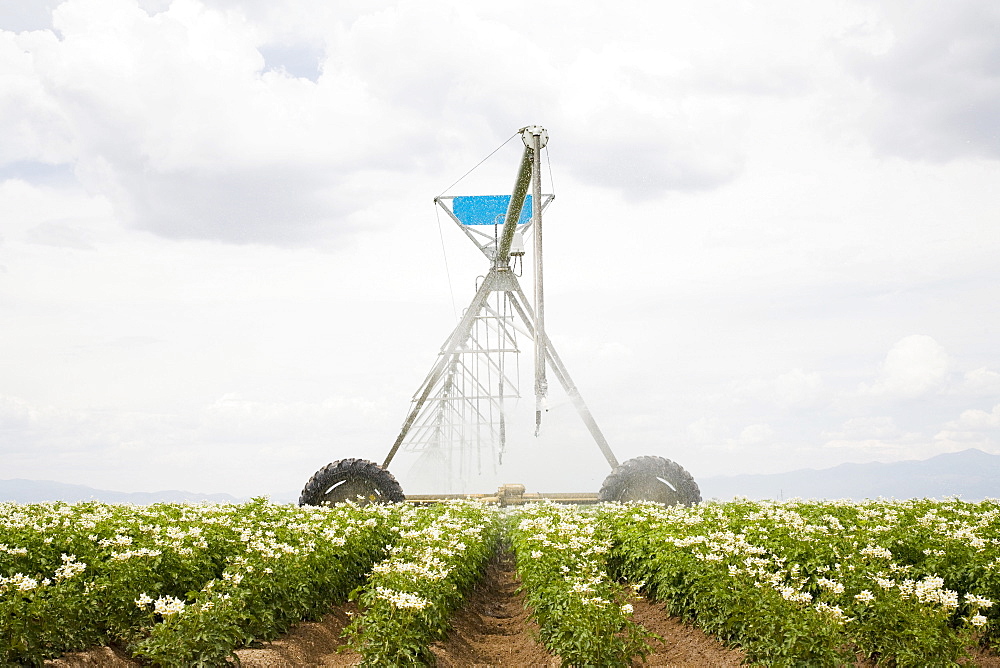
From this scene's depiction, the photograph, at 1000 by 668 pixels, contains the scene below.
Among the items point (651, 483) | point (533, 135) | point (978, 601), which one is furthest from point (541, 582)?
point (533, 135)

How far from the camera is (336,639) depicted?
924cm

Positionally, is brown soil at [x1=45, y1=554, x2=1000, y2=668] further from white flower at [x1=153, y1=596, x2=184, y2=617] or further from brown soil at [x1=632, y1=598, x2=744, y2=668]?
white flower at [x1=153, y1=596, x2=184, y2=617]

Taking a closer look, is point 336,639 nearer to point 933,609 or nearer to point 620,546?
point 620,546

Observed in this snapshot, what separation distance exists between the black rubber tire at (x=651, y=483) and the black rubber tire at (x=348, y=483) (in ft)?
14.9

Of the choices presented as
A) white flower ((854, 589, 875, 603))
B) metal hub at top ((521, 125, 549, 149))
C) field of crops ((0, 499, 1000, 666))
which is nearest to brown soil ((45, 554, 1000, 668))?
field of crops ((0, 499, 1000, 666))

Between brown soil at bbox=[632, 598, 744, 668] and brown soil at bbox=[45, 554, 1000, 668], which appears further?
brown soil at bbox=[632, 598, 744, 668]

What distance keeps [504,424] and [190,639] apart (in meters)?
23.1

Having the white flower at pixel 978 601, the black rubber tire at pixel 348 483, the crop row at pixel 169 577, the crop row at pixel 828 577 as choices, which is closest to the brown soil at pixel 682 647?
the crop row at pixel 828 577

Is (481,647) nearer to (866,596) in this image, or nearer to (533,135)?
(866,596)

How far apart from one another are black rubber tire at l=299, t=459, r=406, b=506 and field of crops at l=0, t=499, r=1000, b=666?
485 cm

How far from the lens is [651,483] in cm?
1711

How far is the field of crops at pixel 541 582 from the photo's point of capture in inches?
267

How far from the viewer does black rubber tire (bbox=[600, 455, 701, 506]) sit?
55.8ft

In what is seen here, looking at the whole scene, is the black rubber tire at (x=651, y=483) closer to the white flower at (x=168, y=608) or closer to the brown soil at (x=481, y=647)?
the brown soil at (x=481, y=647)
